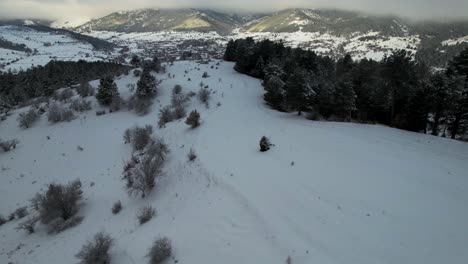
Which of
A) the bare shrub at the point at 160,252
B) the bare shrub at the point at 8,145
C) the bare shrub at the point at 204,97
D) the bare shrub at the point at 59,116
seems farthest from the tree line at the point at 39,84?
the bare shrub at the point at 160,252

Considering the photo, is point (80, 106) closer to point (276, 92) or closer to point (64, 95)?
point (64, 95)

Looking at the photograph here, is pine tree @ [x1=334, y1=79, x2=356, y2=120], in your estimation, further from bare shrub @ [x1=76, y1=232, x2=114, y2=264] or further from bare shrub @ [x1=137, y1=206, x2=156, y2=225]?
bare shrub @ [x1=76, y1=232, x2=114, y2=264]

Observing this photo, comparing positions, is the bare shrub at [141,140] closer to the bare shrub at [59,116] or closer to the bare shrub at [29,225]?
the bare shrub at [29,225]

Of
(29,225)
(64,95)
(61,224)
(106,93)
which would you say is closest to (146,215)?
(61,224)

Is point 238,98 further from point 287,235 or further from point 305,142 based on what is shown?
point 287,235

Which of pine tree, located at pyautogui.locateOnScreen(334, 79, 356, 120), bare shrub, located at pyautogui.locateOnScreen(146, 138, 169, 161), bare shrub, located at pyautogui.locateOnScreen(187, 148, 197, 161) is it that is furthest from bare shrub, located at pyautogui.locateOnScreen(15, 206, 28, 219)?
pine tree, located at pyautogui.locateOnScreen(334, 79, 356, 120)

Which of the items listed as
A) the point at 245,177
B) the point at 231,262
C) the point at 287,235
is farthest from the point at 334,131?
the point at 231,262

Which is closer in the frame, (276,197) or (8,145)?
(276,197)
